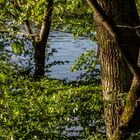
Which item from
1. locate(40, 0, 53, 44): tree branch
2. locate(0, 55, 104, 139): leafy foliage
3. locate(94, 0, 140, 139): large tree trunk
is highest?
locate(40, 0, 53, 44): tree branch

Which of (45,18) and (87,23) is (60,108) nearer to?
(87,23)

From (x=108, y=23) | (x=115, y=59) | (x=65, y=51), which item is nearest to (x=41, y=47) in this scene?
(x=115, y=59)

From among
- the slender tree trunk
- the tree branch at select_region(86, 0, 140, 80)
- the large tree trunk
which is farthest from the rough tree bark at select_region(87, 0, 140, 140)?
the slender tree trunk

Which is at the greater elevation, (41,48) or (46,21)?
(46,21)

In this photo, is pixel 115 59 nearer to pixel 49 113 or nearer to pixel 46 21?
pixel 49 113

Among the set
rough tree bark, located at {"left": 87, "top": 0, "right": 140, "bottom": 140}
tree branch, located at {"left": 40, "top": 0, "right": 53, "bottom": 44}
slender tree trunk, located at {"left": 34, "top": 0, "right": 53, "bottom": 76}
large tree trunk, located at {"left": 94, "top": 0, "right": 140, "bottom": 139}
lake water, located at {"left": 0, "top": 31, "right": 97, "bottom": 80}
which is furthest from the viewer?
lake water, located at {"left": 0, "top": 31, "right": 97, "bottom": 80}

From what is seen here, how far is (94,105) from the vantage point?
341 inches

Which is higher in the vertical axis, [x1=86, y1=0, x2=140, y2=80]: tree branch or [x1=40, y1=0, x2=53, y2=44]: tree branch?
[x1=40, y1=0, x2=53, y2=44]: tree branch

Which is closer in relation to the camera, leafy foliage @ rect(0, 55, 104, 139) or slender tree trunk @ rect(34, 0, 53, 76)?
leafy foliage @ rect(0, 55, 104, 139)

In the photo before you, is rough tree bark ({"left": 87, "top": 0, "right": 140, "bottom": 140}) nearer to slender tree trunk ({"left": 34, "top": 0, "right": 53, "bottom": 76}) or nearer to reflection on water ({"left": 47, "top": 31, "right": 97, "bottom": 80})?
slender tree trunk ({"left": 34, "top": 0, "right": 53, "bottom": 76})

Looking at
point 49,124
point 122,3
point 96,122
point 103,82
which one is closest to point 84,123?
point 96,122

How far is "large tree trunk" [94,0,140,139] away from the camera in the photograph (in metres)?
7.88

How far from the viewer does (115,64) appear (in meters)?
7.95

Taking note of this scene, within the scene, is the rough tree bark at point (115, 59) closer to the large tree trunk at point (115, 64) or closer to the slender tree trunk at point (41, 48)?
the large tree trunk at point (115, 64)
